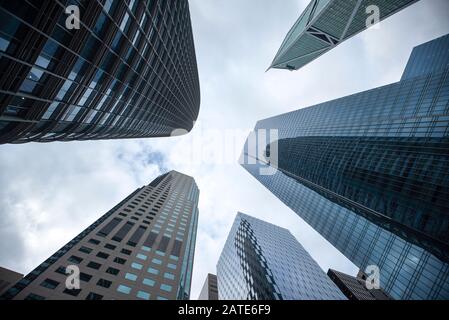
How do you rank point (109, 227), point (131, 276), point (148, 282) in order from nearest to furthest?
point (131, 276), point (148, 282), point (109, 227)

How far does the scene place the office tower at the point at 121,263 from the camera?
101ft

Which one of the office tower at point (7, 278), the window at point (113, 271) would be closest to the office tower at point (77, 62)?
the window at point (113, 271)

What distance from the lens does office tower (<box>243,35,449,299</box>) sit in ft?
185

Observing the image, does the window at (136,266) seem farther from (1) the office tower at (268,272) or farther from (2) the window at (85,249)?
(1) the office tower at (268,272)

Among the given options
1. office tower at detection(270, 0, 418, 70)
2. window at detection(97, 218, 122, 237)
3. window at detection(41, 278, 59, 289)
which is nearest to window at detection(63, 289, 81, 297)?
window at detection(41, 278, 59, 289)

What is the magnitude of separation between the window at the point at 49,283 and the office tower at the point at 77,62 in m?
19.3

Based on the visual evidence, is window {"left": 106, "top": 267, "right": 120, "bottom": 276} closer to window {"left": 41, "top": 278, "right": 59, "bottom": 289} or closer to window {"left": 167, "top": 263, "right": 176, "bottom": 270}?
window {"left": 41, "top": 278, "right": 59, "bottom": 289}

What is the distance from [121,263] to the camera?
127 feet

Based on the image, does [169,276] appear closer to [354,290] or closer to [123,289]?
[123,289]

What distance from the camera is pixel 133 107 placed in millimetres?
35812

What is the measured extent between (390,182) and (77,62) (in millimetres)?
81932

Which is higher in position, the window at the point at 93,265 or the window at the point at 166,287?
the window at the point at 166,287

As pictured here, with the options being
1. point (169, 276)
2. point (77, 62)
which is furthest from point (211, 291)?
point (77, 62)
